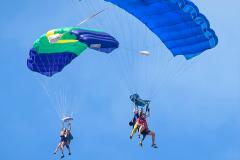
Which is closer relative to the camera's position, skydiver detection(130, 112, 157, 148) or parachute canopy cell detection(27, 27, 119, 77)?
skydiver detection(130, 112, 157, 148)

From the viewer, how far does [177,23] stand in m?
41.6

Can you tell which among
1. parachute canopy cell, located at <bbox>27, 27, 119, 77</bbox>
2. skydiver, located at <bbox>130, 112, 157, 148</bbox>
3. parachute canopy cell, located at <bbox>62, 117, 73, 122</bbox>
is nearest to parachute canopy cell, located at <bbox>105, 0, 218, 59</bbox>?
parachute canopy cell, located at <bbox>27, 27, 119, 77</bbox>

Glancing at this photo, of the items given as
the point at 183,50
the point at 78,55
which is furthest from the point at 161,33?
the point at 78,55

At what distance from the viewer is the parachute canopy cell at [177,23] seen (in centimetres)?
4072

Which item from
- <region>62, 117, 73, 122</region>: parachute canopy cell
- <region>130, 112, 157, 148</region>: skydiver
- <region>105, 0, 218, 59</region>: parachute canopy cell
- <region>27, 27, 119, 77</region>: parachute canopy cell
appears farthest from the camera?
<region>62, 117, 73, 122</region>: parachute canopy cell

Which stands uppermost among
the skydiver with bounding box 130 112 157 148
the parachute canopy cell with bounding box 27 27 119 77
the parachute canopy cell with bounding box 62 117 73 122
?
the parachute canopy cell with bounding box 27 27 119 77

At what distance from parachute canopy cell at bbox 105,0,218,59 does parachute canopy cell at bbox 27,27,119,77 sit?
1.57 meters

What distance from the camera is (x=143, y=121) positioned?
41.9 metres

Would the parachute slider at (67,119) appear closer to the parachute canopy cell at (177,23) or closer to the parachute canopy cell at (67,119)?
the parachute canopy cell at (67,119)

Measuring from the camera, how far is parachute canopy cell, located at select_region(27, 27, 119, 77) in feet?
139

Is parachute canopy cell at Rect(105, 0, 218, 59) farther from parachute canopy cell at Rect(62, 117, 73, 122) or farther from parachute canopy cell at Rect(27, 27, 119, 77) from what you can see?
parachute canopy cell at Rect(62, 117, 73, 122)

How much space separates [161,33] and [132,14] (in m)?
1.31

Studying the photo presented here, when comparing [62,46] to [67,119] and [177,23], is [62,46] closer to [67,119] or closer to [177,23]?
[67,119]

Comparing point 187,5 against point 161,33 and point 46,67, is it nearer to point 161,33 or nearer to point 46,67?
point 161,33
